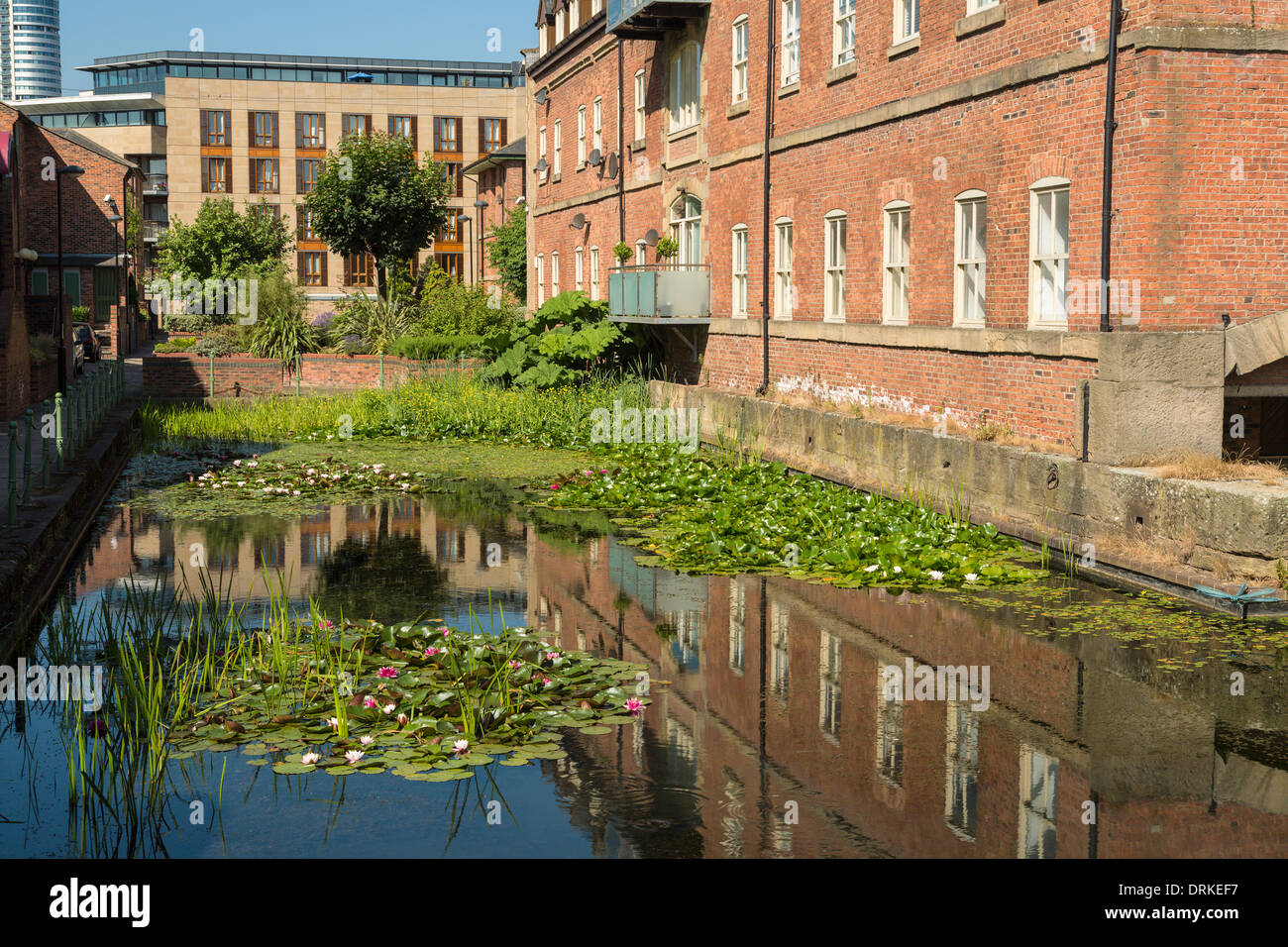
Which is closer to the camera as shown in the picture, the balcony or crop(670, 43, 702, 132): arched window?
the balcony

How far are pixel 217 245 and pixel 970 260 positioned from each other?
52.4 meters

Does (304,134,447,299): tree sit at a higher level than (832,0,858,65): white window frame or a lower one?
higher

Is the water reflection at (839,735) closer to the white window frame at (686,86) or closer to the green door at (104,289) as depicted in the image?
the white window frame at (686,86)

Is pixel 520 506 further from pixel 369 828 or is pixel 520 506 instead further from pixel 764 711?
pixel 369 828

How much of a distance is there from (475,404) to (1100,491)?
15.5 m

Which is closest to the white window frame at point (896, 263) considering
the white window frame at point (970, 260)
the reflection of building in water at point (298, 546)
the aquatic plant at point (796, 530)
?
the white window frame at point (970, 260)

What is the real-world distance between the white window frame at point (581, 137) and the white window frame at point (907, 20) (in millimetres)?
17545

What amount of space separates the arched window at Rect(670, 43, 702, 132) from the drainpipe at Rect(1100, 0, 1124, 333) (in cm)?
1398

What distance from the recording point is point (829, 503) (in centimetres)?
1424

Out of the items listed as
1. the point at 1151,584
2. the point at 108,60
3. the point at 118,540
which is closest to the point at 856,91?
the point at 1151,584

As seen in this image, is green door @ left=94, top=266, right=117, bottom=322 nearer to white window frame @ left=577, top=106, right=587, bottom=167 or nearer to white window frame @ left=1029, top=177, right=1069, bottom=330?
white window frame @ left=577, top=106, right=587, bottom=167

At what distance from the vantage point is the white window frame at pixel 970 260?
53.6 feet

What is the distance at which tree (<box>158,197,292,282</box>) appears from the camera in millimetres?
61875

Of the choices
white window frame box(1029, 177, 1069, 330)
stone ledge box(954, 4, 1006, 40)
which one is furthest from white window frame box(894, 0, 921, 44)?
white window frame box(1029, 177, 1069, 330)
